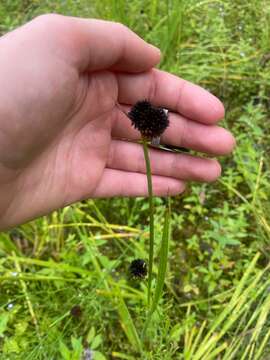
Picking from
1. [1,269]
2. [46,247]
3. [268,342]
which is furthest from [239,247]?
[1,269]

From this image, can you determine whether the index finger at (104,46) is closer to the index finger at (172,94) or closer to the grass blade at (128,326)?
the index finger at (172,94)

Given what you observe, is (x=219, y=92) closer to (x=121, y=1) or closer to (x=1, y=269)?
(x=121, y=1)

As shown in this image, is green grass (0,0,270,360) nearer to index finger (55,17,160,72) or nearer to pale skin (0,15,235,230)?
pale skin (0,15,235,230)

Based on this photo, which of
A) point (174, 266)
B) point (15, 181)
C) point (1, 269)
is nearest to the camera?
point (15, 181)

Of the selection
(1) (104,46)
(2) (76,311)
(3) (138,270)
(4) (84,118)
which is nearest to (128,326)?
(2) (76,311)

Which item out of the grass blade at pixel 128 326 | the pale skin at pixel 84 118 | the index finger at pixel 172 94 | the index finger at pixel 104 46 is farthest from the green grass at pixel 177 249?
the index finger at pixel 104 46

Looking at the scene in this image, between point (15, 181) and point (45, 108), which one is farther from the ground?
point (45, 108)
